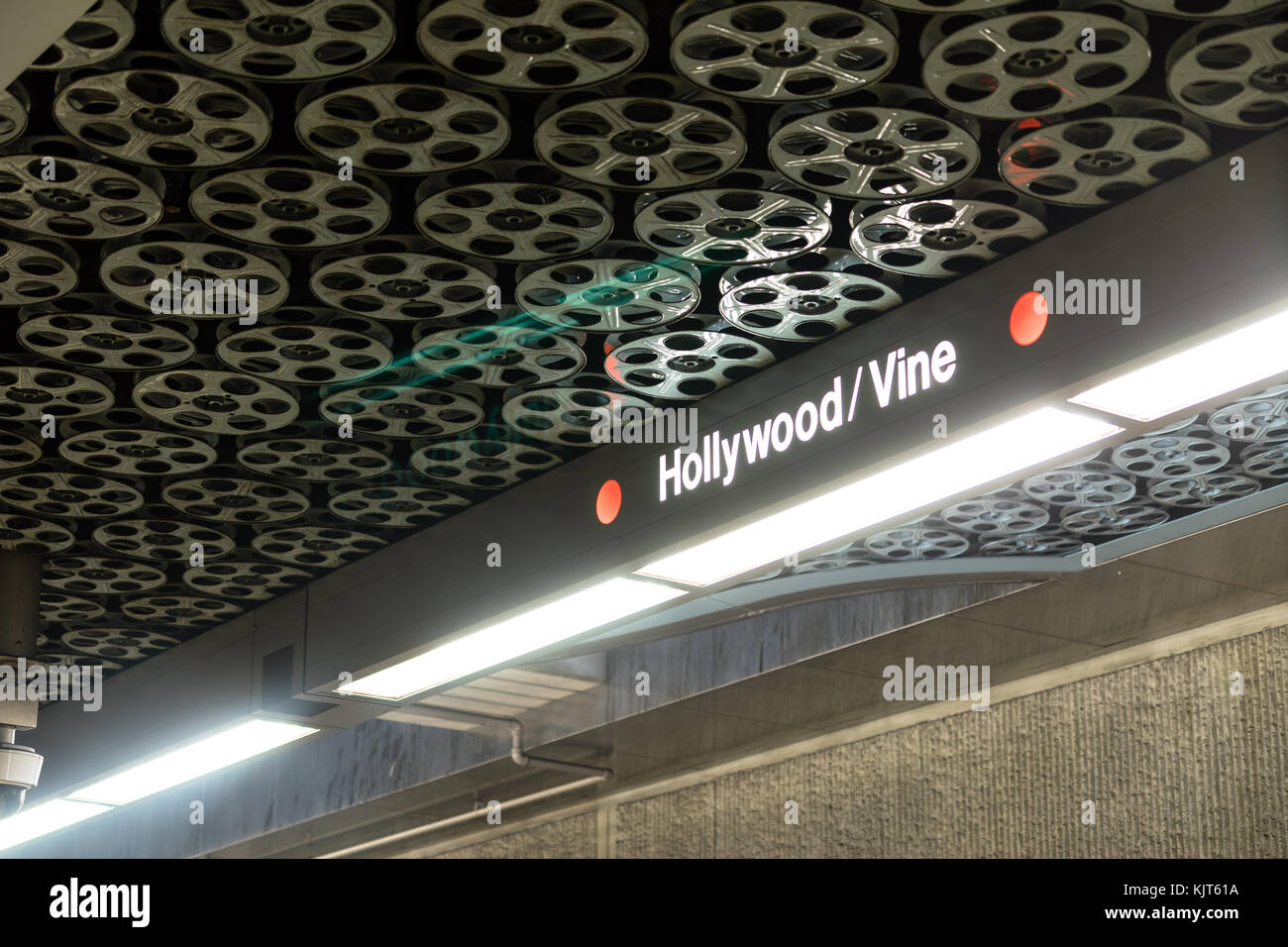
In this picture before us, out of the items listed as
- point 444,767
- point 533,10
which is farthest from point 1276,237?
point 444,767

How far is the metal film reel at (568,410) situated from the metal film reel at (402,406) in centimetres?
12

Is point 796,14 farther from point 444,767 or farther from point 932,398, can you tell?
point 444,767

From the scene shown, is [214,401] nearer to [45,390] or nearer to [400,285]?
[45,390]

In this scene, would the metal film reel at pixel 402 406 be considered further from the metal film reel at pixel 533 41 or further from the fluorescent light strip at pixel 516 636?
the metal film reel at pixel 533 41

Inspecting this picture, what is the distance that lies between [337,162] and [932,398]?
1.34 metres

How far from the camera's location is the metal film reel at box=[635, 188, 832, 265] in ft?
11.8

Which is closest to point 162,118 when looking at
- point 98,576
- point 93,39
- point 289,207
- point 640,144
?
point 93,39

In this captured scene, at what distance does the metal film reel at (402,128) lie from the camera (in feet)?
10.7

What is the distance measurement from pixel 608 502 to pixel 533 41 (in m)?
1.56

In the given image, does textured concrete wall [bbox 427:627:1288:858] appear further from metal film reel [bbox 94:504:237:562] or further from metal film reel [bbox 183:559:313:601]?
metal film reel [bbox 94:504:237:562]

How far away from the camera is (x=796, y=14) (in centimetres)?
298

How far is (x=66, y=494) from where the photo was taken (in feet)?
17.5

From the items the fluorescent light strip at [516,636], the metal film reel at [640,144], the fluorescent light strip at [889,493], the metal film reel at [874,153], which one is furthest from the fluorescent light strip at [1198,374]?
the fluorescent light strip at [516,636]

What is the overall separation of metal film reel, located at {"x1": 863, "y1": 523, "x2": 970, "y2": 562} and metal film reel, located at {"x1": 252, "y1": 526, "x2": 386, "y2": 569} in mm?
1789
